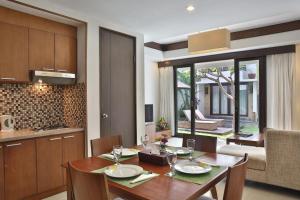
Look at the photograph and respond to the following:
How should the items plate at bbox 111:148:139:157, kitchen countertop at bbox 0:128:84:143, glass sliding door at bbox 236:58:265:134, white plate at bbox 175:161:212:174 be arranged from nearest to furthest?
white plate at bbox 175:161:212:174, plate at bbox 111:148:139:157, kitchen countertop at bbox 0:128:84:143, glass sliding door at bbox 236:58:265:134

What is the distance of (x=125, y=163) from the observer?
1944 millimetres

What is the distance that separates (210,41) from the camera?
2799 millimetres

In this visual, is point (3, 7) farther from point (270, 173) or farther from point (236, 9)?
point (270, 173)

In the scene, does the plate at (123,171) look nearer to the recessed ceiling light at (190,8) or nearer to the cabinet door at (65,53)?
the cabinet door at (65,53)


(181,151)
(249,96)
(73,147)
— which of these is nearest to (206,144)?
(181,151)

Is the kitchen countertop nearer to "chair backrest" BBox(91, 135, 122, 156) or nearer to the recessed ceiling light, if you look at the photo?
"chair backrest" BBox(91, 135, 122, 156)

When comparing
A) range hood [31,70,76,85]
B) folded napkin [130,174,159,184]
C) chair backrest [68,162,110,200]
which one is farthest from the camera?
range hood [31,70,76,85]

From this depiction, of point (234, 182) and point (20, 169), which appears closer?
point (234, 182)

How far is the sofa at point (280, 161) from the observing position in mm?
2844

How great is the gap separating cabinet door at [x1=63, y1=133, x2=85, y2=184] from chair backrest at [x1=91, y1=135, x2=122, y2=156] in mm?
973

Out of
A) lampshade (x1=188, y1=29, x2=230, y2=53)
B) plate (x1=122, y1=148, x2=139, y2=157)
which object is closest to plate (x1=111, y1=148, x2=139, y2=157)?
plate (x1=122, y1=148, x2=139, y2=157)

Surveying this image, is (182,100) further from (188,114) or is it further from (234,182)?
(234,182)

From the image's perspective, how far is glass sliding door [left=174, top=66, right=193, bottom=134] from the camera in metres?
7.03

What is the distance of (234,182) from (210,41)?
1826 millimetres
